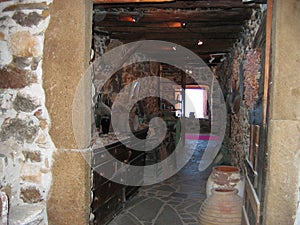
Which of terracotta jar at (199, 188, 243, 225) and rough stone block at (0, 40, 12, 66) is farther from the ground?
rough stone block at (0, 40, 12, 66)

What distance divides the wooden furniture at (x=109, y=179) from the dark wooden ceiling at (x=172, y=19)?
1478 mm

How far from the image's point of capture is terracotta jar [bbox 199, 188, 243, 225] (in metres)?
2.48

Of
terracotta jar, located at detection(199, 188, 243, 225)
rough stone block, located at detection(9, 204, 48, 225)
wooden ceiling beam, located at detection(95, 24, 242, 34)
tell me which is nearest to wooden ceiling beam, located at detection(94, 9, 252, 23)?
wooden ceiling beam, located at detection(95, 24, 242, 34)

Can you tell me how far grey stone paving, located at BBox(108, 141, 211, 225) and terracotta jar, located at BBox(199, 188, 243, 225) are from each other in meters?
0.67

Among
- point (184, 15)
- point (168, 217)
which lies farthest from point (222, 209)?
point (184, 15)

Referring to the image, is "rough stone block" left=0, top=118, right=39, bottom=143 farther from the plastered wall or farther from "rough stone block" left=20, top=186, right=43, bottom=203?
the plastered wall

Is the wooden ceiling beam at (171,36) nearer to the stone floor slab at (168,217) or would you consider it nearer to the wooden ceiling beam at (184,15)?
the wooden ceiling beam at (184,15)

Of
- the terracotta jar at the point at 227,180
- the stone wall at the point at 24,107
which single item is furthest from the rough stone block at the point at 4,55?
the terracotta jar at the point at 227,180

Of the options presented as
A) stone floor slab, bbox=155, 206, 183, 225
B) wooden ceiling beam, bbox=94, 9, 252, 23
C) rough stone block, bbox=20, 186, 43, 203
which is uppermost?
wooden ceiling beam, bbox=94, 9, 252, 23

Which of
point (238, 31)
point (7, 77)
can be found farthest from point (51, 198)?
point (238, 31)

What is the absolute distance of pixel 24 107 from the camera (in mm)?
1768

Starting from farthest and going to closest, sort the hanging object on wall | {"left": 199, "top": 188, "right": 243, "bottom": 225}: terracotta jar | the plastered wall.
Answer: {"left": 199, "top": 188, "right": 243, "bottom": 225}: terracotta jar
the hanging object on wall
the plastered wall

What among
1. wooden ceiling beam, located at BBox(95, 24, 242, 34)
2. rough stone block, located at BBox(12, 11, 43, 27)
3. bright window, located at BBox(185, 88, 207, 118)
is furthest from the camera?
bright window, located at BBox(185, 88, 207, 118)

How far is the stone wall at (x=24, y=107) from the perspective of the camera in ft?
5.76
